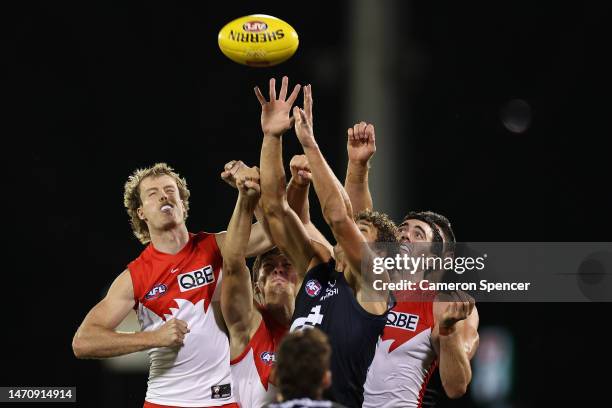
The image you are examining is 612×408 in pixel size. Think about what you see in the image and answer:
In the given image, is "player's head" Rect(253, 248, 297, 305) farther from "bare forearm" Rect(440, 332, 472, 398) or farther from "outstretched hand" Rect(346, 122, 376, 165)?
"bare forearm" Rect(440, 332, 472, 398)

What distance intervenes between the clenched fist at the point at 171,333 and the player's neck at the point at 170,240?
495 millimetres

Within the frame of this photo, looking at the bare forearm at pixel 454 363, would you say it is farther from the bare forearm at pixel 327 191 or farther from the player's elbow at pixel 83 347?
the player's elbow at pixel 83 347

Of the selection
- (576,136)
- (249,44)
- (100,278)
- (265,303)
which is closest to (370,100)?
(249,44)

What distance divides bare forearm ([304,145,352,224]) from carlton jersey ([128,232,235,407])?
979 millimetres

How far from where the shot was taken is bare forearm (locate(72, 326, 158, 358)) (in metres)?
5.20

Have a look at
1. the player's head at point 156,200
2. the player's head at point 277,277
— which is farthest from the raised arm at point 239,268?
the player's head at point 156,200

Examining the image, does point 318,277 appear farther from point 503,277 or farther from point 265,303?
point 503,277

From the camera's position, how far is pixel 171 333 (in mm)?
5199

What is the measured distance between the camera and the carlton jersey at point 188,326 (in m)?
5.38

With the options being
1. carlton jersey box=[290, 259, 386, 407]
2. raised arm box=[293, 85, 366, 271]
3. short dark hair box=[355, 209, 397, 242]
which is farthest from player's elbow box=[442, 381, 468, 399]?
raised arm box=[293, 85, 366, 271]

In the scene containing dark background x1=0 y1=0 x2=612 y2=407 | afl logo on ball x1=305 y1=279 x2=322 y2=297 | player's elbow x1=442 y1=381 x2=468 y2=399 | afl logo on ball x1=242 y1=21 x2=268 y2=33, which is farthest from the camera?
dark background x1=0 y1=0 x2=612 y2=407

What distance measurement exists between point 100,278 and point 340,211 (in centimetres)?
518

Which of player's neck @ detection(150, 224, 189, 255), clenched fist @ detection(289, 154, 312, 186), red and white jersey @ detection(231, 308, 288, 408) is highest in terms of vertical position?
clenched fist @ detection(289, 154, 312, 186)

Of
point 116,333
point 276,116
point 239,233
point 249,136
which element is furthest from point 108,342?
point 249,136
